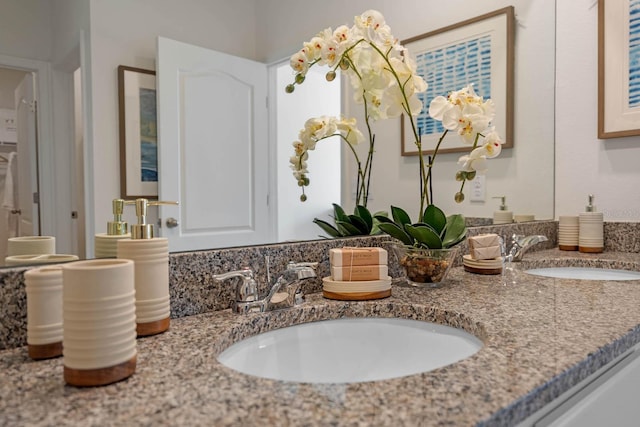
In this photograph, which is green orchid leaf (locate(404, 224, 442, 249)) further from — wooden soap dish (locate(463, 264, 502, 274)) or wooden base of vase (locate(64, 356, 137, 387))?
wooden base of vase (locate(64, 356, 137, 387))

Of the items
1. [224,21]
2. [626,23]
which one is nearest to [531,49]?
[626,23]

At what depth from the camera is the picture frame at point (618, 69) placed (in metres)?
1.62

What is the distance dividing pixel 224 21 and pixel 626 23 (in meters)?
1.52

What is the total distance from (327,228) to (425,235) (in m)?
0.25

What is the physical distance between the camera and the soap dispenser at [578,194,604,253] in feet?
5.40

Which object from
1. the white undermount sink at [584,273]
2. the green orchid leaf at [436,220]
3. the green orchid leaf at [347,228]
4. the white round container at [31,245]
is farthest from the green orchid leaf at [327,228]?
the white undermount sink at [584,273]

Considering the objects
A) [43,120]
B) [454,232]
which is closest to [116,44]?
[43,120]

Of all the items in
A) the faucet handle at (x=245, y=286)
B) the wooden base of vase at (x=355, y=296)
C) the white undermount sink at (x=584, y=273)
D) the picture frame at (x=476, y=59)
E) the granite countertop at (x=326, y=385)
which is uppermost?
the picture frame at (x=476, y=59)

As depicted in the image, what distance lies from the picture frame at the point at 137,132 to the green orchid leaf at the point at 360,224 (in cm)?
57

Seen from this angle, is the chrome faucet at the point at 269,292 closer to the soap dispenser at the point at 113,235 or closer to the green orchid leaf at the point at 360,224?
the soap dispenser at the point at 113,235

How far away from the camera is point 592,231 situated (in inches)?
64.9

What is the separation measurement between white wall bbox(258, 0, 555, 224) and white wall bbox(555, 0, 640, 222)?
0.05 m

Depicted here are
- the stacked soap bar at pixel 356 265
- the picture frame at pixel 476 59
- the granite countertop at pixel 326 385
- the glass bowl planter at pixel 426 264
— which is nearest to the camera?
the granite countertop at pixel 326 385

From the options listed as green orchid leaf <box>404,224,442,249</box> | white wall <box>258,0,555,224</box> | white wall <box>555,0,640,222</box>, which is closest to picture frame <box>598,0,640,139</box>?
white wall <box>555,0,640,222</box>
